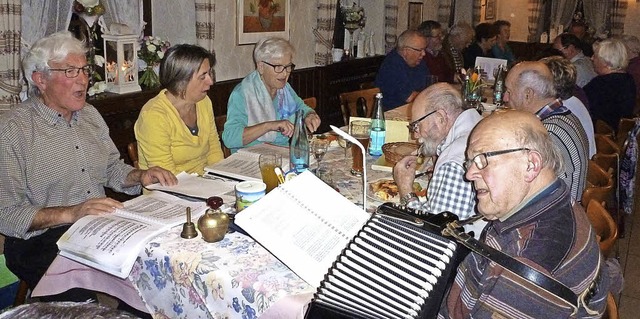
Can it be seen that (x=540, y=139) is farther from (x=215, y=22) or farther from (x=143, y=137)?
(x=215, y=22)

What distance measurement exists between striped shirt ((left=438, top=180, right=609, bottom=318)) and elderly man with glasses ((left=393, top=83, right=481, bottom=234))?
16.9 inches

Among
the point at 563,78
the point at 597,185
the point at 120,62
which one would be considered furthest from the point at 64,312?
the point at 120,62

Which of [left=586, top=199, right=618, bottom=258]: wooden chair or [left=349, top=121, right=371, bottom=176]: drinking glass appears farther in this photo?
[left=349, top=121, right=371, bottom=176]: drinking glass

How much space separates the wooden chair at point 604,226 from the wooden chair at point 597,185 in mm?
158

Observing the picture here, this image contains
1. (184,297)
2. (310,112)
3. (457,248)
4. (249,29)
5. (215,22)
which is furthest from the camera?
(249,29)

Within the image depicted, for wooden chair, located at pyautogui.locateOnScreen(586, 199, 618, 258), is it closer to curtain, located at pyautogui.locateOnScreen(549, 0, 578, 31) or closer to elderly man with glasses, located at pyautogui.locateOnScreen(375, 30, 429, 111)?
elderly man with glasses, located at pyautogui.locateOnScreen(375, 30, 429, 111)

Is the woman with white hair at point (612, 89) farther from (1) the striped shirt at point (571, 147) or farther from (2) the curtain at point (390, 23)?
(2) the curtain at point (390, 23)

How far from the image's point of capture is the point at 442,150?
6.84 feet

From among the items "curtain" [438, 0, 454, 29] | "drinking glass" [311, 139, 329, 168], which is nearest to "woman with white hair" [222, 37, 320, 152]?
"drinking glass" [311, 139, 329, 168]

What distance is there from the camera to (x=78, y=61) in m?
2.31

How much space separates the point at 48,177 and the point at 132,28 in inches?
91.9

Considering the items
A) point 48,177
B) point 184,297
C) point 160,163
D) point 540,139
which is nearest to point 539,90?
point 540,139

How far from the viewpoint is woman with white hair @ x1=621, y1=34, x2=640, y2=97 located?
19.3 feet

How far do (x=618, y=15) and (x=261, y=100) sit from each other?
8.88 metres
